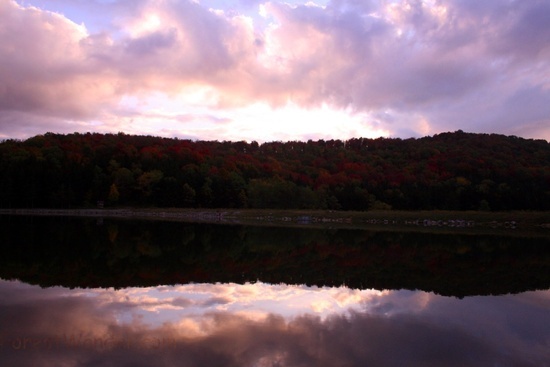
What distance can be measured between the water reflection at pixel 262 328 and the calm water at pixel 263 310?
3cm

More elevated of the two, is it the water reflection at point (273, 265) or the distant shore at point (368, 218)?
the water reflection at point (273, 265)

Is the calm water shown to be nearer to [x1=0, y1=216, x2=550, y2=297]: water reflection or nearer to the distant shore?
[x1=0, y1=216, x2=550, y2=297]: water reflection

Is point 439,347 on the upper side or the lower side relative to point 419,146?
lower

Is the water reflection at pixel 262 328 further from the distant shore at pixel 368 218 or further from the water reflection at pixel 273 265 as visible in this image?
the distant shore at pixel 368 218

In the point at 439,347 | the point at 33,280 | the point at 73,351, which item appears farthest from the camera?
the point at 33,280

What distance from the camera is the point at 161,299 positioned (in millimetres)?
12367

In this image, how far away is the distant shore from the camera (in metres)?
60.5

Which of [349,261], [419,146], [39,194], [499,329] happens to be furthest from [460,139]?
[499,329]

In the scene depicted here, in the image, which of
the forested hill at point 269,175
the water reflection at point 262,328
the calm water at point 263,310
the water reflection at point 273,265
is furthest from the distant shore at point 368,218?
the water reflection at point 262,328

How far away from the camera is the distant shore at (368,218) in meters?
60.5

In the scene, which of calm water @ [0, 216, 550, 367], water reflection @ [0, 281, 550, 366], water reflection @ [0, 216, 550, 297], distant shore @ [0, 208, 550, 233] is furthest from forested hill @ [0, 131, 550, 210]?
water reflection @ [0, 281, 550, 366]

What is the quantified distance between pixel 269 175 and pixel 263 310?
317 feet

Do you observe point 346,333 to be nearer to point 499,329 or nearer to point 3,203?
point 499,329

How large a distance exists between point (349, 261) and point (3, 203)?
77.7 metres
